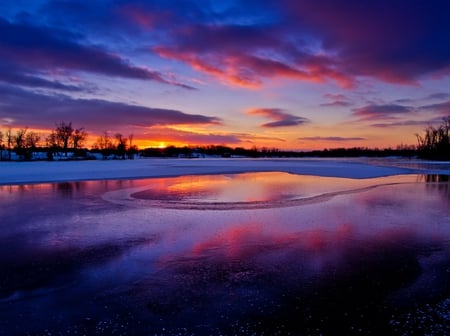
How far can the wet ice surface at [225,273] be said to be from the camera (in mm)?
3331

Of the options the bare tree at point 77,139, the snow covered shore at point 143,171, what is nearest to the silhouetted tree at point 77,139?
the bare tree at point 77,139

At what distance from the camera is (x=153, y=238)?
647 centimetres

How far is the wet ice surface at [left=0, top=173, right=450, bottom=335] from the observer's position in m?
3.33

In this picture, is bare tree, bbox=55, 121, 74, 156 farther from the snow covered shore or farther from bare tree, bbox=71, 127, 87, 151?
the snow covered shore

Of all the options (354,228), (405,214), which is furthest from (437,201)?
(354,228)

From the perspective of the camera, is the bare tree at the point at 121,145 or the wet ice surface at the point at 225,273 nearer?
the wet ice surface at the point at 225,273

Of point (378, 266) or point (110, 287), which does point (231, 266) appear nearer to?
point (110, 287)

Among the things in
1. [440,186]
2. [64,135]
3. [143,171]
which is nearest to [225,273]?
[440,186]

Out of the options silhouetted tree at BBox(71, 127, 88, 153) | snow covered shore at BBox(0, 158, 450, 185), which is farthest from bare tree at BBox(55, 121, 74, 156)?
snow covered shore at BBox(0, 158, 450, 185)

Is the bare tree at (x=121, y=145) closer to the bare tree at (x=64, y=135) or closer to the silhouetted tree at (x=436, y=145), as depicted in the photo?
the bare tree at (x=64, y=135)

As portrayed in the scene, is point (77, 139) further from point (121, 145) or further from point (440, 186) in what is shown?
point (440, 186)

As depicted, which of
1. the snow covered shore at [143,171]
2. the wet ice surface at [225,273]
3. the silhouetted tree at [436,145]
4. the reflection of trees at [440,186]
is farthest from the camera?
the silhouetted tree at [436,145]

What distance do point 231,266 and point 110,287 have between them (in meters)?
1.72

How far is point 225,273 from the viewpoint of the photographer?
15.1 feet
